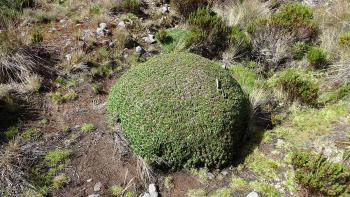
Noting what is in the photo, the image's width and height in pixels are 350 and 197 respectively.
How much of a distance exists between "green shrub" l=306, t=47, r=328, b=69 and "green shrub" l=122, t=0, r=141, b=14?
346cm

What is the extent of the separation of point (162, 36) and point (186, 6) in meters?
1.14

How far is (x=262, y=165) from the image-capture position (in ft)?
13.8

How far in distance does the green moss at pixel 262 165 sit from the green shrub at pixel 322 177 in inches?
15.4

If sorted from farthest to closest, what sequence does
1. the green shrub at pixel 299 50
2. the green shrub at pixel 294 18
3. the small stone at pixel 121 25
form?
the small stone at pixel 121 25 → the green shrub at pixel 294 18 → the green shrub at pixel 299 50

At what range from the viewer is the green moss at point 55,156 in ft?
13.7

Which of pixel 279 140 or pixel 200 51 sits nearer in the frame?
pixel 279 140

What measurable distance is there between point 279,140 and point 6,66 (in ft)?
13.3

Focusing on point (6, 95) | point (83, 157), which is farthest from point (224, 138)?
point (6, 95)

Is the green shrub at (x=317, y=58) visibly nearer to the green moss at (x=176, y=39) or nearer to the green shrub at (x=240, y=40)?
the green shrub at (x=240, y=40)

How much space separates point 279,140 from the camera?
454 centimetres

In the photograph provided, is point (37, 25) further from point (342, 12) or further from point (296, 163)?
point (342, 12)

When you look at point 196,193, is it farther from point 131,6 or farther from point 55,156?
point 131,6

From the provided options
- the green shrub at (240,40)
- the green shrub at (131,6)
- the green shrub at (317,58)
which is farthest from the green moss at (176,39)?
the green shrub at (317,58)

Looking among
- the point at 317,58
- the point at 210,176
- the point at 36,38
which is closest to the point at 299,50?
the point at 317,58
